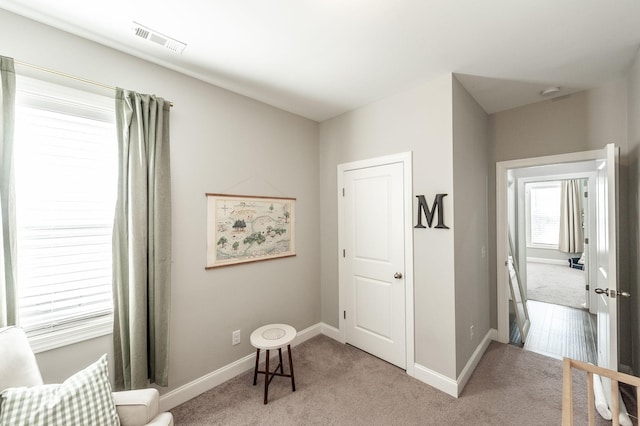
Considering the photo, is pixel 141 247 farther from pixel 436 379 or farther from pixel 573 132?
pixel 573 132

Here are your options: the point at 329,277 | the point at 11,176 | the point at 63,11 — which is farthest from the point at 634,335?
the point at 63,11

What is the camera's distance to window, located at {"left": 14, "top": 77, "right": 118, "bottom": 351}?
1505 millimetres

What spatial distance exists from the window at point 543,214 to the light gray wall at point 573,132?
17.6ft

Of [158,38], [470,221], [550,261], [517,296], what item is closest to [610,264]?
[470,221]

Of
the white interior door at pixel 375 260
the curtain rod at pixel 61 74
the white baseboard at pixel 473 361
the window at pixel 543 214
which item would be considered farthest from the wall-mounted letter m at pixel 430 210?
the window at pixel 543 214

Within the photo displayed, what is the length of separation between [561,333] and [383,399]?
2743 millimetres

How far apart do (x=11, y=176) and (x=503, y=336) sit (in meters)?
4.46

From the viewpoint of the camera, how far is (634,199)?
2113mm

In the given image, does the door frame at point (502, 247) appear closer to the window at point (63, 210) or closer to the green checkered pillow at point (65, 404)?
the green checkered pillow at point (65, 404)

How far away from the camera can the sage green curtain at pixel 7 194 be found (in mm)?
1357

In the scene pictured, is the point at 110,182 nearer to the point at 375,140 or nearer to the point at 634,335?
the point at 375,140

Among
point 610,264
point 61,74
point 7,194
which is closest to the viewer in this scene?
point 7,194

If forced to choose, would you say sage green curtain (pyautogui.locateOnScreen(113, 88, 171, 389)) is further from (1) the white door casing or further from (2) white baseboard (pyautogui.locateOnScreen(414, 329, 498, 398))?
(1) the white door casing

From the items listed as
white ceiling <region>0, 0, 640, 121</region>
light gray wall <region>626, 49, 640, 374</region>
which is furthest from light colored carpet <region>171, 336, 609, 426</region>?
white ceiling <region>0, 0, 640, 121</region>
